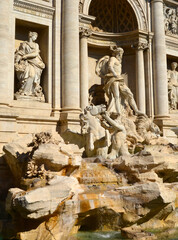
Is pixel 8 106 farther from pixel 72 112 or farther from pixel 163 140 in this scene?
pixel 163 140

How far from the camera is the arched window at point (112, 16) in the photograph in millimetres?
17188

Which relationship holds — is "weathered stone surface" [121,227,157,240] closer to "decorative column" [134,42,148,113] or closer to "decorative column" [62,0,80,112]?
"decorative column" [62,0,80,112]

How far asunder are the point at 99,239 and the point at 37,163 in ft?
Result: 8.07

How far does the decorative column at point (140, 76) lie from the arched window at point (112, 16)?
1104 mm

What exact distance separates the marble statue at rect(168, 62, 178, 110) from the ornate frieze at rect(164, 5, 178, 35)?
6.25ft

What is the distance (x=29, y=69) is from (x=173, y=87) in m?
8.43

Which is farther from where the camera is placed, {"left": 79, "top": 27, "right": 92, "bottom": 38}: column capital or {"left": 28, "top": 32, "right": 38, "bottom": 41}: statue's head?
{"left": 79, "top": 27, "right": 92, "bottom": 38}: column capital

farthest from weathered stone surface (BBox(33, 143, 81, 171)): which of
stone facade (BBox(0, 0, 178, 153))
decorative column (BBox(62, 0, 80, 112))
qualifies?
decorative column (BBox(62, 0, 80, 112))

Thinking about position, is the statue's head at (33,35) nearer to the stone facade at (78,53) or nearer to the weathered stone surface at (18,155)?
the stone facade at (78,53)

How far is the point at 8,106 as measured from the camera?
39.6 ft

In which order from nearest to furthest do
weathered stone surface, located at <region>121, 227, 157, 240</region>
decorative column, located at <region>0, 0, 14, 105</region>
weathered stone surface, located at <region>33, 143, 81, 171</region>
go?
weathered stone surface, located at <region>121, 227, 157, 240</region>, weathered stone surface, located at <region>33, 143, 81, 171</region>, decorative column, located at <region>0, 0, 14, 105</region>

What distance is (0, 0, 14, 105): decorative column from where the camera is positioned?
11961mm

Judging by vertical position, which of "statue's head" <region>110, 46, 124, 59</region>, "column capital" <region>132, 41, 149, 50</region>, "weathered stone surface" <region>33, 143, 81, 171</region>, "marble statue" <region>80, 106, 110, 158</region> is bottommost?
"weathered stone surface" <region>33, 143, 81, 171</region>

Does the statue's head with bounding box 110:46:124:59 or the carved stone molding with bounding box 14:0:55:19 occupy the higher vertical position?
the carved stone molding with bounding box 14:0:55:19
